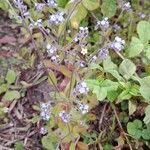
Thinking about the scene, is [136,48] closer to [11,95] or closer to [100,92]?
[100,92]

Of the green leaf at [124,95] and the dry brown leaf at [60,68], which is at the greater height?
the dry brown leaf at [60,68]

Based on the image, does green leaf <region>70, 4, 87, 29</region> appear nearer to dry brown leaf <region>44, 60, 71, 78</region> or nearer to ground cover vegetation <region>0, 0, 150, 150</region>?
ground cover vegetation <region>0, 0, 150, 150</region>

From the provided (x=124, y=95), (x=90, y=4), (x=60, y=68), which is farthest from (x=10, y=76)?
(x=124, y=95)

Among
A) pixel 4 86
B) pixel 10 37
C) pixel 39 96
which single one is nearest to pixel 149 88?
pixel 39 96

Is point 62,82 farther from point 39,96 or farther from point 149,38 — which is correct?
point 149,38

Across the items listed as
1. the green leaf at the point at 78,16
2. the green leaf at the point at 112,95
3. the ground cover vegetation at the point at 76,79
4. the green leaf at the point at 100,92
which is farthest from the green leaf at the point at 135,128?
the green leaf at the point at 78,16

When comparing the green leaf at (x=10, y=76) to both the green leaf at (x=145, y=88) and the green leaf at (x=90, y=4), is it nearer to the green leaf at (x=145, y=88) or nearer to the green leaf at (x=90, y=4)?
the green leaf at (x=90, y=4)
